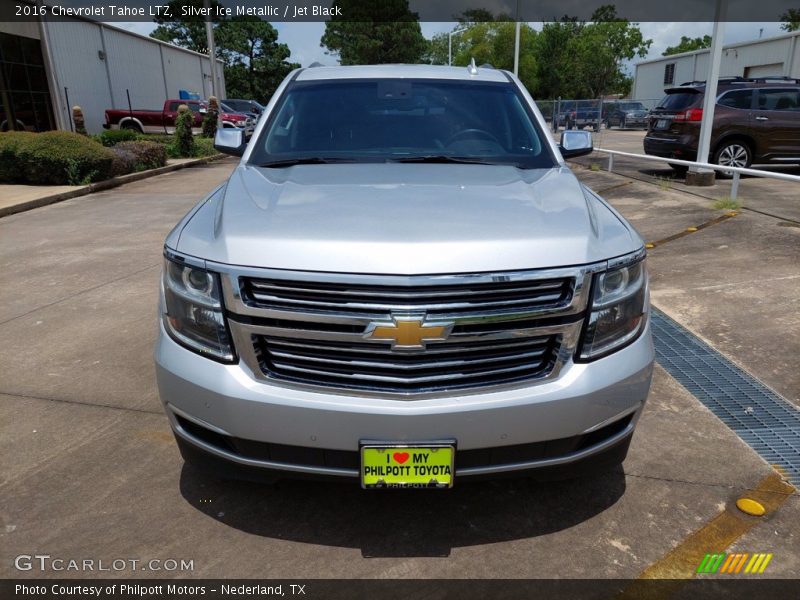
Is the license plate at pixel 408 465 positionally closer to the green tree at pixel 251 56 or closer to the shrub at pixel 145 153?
the shrub at pixel 145 153

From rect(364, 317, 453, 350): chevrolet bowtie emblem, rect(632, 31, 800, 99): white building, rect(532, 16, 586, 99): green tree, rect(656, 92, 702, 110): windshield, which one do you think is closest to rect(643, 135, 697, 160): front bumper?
rect(656, 92, 702, 110): windshield

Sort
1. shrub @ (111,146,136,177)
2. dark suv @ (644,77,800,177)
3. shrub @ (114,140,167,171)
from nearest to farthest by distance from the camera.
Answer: dark suv @ (644,77,800,177) → shrub @ (111,146,136,177) → shrub @ (114,140,167,171)

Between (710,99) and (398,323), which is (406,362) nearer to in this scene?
(398,323)

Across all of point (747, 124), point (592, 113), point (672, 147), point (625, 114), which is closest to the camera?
point (747, 124)

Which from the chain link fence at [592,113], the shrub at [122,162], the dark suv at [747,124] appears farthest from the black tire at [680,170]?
the chain link fence at [592,113]

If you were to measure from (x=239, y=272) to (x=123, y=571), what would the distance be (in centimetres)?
125

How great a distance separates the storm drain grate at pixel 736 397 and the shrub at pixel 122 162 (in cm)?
1335

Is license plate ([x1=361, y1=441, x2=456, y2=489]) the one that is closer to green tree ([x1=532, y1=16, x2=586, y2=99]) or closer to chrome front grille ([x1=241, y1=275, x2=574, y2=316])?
chrome front grille ([x1=241, y1=275, x2=574, y2=316])

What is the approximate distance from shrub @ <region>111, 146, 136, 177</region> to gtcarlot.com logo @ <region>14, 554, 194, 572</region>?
13535 millimetres

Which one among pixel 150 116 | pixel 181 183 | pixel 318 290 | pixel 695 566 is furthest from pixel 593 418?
pixel 150 116

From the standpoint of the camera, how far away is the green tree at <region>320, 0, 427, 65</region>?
63594 millimetres

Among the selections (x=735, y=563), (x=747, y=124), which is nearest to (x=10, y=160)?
(x=747, y=124)

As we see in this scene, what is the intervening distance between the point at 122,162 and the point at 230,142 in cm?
1246

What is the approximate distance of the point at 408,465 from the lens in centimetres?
218
